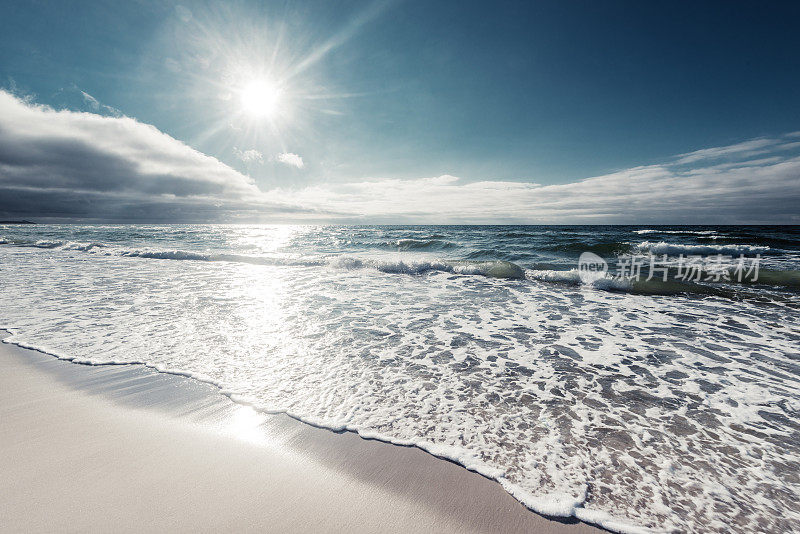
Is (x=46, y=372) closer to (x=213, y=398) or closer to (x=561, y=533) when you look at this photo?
(x=213, y=398)

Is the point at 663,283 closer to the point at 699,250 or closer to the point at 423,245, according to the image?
the point at 699,250

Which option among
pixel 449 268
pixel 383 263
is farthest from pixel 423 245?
pixel 449 268

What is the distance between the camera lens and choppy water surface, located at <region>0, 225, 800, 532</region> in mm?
2182

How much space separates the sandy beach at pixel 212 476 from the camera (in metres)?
1.86

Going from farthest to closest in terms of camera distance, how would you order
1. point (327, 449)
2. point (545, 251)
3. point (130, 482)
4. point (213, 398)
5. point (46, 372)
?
point (545, 251), point (46, 372), point (213, 398), point (327, 449), point (130, 482)

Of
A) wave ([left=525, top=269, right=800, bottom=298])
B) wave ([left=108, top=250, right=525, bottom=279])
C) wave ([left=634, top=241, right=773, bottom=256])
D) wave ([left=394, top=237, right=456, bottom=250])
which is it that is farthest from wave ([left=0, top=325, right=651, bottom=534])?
wave ([left=634, top=241, right=773, bottom=256])

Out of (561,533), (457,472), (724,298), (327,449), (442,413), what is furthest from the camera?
(724,298)

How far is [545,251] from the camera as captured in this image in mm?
18375

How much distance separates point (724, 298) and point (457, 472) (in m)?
9.54

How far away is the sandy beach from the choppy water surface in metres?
0.22

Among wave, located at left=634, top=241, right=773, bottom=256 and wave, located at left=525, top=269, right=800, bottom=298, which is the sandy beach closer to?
wave, located at left=525, top=269, right=800, bottom=298

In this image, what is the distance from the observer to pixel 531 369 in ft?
12.7

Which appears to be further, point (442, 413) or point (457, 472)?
point (442, 413)

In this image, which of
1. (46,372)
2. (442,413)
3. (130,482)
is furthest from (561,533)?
(46,372)
